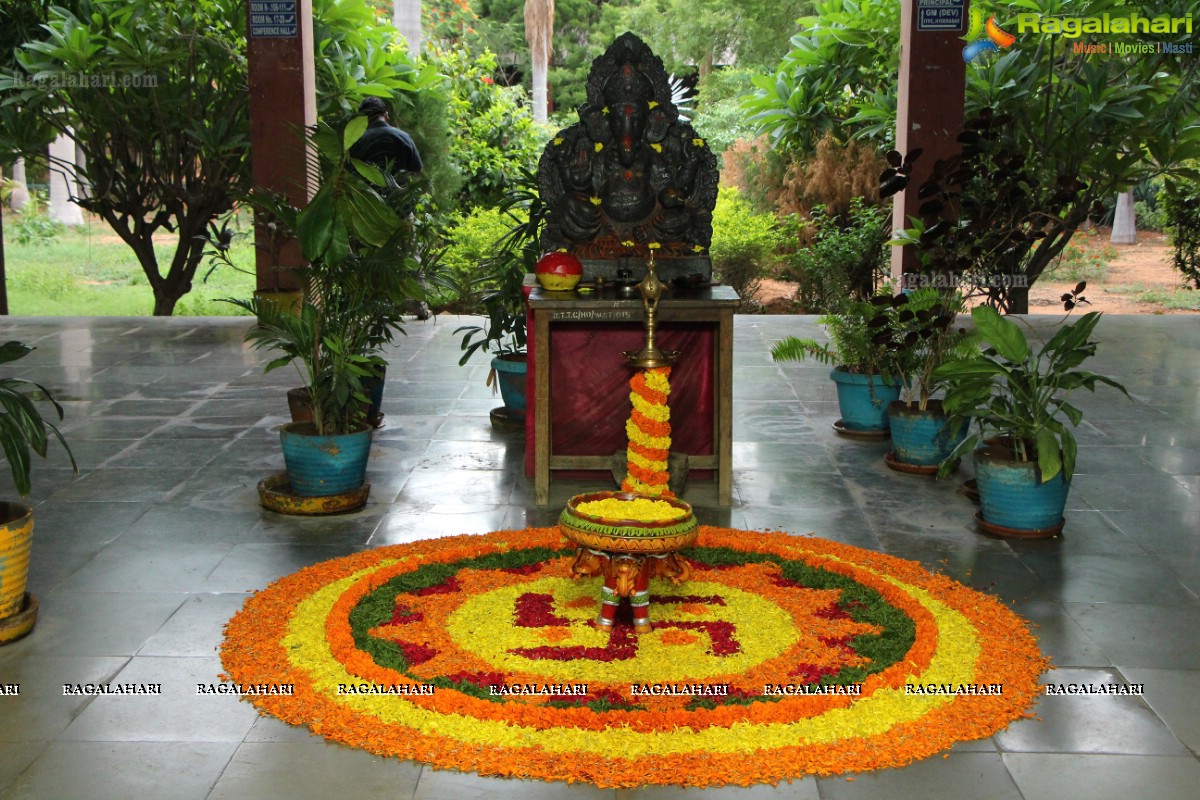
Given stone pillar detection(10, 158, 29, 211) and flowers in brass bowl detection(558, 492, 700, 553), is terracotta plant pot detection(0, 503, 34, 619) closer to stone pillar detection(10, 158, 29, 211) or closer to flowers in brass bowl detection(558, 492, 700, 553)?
flowers in brass bowl detection(558, 492, 700, 553)

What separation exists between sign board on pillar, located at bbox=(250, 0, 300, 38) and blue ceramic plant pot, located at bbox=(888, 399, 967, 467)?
5336 millimetres

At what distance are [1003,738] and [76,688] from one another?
252cm

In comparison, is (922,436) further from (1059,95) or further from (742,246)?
(742,246)

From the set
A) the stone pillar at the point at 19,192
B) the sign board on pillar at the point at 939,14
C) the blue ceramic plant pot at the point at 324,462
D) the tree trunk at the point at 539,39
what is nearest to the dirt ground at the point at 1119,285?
the tree trunk at the point at 539,39

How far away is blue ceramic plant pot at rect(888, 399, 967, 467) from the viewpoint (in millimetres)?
5930

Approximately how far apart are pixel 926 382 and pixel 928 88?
2.93m

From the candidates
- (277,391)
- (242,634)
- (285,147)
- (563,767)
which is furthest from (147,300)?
(563,767)

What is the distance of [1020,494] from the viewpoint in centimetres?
494

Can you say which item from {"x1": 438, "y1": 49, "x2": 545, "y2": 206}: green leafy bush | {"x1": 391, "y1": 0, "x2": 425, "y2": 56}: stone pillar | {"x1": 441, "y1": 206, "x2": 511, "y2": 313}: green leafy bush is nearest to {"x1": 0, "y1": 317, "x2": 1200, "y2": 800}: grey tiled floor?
{"x1": 441, "y1": 206, "x2": 511, "y2": 313}: green leafy bush

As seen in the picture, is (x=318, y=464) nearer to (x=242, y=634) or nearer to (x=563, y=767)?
(x=242, y=634)

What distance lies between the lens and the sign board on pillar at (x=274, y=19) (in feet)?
29.2

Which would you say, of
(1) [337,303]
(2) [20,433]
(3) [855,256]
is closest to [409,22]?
(3) [855,256]

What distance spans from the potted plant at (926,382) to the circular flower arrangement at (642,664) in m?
1.35

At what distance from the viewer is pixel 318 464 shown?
5285 millimetres
